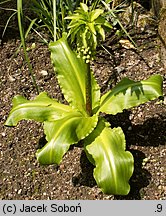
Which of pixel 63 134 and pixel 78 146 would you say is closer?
pixel 63 134

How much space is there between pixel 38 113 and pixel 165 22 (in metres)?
1.15

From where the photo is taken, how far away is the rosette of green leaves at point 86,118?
234 cm

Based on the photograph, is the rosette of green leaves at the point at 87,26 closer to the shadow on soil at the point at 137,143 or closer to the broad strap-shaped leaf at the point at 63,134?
the broad strap-shaped leaf at the point at 63,134

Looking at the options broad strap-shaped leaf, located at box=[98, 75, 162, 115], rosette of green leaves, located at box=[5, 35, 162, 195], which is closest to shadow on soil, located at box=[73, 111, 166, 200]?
rosette of green leaves, located at box=[5, 35, 162, 195]

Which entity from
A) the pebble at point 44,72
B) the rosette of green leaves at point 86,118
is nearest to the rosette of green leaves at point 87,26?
the rosette of green leaves at point 86,118

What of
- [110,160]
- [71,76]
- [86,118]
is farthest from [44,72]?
[110,160]

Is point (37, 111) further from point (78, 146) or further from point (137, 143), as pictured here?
point (137, 143)

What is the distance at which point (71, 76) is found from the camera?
264cm

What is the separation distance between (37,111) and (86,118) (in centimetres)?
29


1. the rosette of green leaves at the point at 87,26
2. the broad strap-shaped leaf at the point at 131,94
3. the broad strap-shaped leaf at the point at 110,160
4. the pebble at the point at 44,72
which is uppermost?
the rosette of green leaves at the point at 87,26

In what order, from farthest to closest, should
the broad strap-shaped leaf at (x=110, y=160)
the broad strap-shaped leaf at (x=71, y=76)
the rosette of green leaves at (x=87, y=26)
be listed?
the broad strap-shaped leaf at (x=71, y=76)
the broad strap-shaped leaf at (x=110, y=160)
the rosette of green leaves at (x=87, y=26)

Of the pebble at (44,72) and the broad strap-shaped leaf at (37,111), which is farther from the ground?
the pebble at (44,72)

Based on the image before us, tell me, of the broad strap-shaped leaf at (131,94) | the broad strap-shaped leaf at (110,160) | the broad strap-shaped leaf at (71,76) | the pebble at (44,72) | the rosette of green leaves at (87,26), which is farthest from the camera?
the pebble at (44,72)

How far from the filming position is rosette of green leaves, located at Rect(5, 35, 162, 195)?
7.67ft
